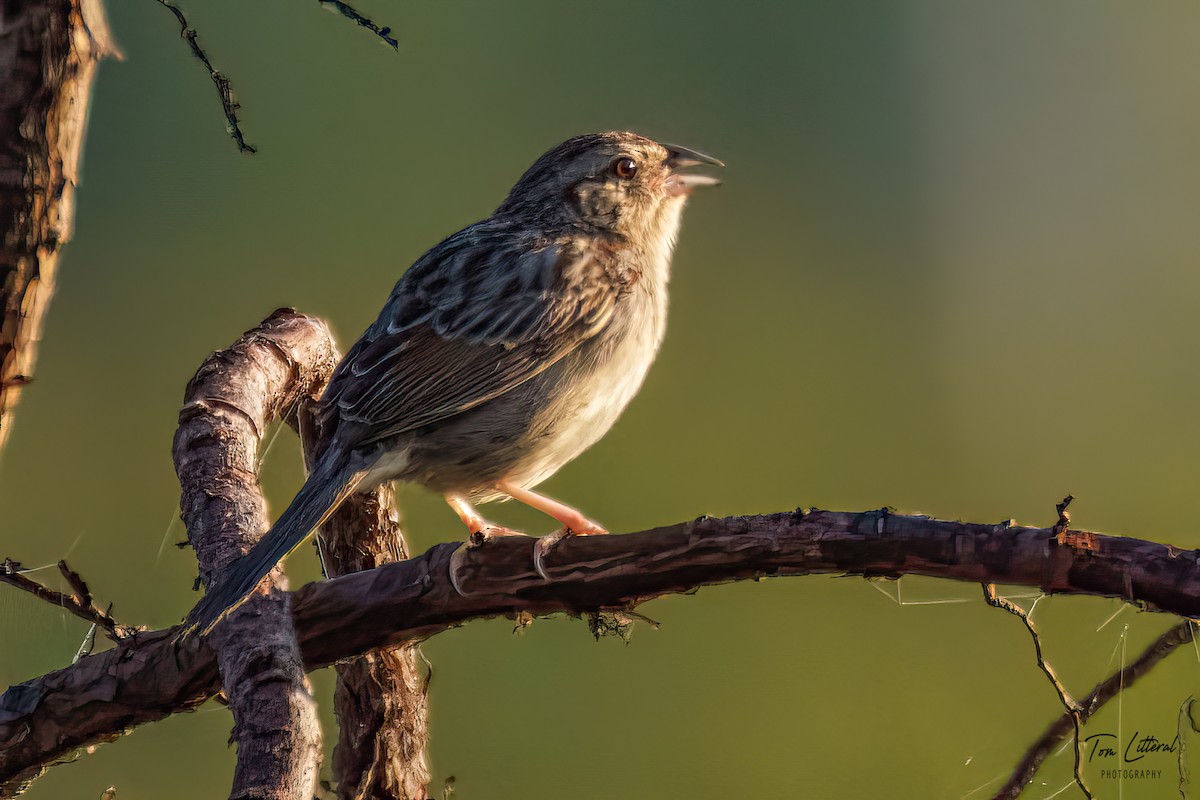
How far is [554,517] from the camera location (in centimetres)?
351

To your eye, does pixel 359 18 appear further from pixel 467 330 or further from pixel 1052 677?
pixel 1052 677

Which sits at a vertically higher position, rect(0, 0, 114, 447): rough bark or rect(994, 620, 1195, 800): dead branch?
rect(0, 0, 114, 447): rough bark

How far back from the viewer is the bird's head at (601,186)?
416 cm

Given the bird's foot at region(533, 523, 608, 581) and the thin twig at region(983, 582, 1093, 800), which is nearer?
the thin twig at region(983, 582, 1093, 800)

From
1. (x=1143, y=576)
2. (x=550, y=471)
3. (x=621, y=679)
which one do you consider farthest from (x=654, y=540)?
(x=621, y=679)

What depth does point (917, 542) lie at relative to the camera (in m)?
2.28

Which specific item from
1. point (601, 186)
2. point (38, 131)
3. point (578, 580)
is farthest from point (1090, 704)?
point (38, 131)

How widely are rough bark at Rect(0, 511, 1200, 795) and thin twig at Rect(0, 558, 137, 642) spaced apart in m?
0.11

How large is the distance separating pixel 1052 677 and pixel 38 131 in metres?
2.40

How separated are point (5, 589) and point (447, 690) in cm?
208

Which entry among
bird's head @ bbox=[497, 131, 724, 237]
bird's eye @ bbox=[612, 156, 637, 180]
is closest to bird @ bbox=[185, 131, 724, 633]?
bird's head @ bbox=[497, 131, 724, 237]

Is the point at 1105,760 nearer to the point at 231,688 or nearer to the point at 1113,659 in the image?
the point at 1113,659

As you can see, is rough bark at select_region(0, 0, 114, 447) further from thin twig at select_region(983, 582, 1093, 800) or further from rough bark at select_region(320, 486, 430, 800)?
thin twig at select_region(983, 582, 1093, 800)

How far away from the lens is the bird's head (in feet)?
13.6
